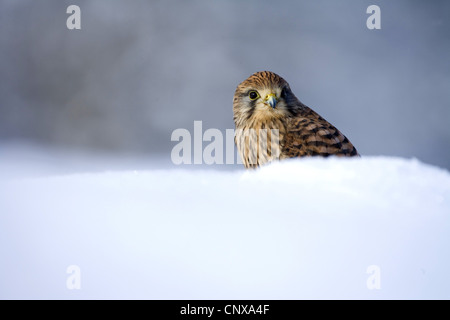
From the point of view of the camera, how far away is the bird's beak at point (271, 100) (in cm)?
170

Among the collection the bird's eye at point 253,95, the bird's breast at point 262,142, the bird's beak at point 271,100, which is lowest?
the bird's breast at point 262,142

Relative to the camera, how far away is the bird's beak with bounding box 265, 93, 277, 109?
1.70 meters

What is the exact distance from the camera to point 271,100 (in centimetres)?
171

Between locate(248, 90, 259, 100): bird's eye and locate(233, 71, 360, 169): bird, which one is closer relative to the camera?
locate(233, 71, 360, 169): bird

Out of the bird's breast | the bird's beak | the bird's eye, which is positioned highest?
the bird's eye

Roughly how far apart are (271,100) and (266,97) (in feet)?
0.14

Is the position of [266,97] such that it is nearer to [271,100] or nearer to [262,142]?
[271,100]

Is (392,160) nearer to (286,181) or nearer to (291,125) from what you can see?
(286,181)

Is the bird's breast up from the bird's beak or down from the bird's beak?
down

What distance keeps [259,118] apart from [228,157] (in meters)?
0.41

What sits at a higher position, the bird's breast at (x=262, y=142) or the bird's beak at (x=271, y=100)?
the bird's beak at (x=271, y=100)

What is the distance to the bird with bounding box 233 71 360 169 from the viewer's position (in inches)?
65.1

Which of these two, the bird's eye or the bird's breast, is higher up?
the bird's eye

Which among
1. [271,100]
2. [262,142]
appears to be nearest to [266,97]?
[271,100]
